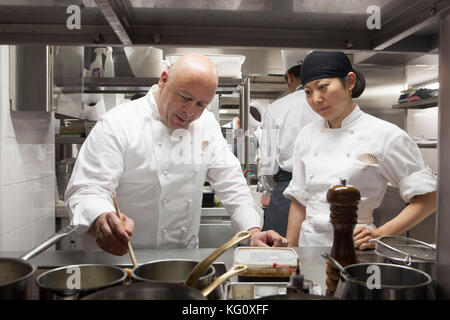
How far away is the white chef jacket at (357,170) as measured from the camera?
62.2 inches

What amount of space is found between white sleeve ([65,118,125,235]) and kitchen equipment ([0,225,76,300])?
307 millimetres

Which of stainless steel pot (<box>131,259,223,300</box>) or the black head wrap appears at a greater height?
the black head wrap

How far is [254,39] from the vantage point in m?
0.93

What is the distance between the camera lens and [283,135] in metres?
2.83

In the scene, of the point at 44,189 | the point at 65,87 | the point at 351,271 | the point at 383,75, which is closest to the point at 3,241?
the point at 44,189

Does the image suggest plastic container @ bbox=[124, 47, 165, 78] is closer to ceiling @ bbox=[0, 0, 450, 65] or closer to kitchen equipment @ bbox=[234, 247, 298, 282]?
ceiling @ bbox=[0, 0, 450, 65]

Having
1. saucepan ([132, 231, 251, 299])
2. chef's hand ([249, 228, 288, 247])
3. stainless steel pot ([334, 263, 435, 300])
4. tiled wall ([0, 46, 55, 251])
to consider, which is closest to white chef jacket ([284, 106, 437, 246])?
chef's hand ([249, 228, 288, 247])

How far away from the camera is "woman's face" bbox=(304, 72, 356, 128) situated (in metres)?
1.70

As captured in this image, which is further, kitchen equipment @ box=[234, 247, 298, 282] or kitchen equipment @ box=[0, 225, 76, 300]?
kitchen equipment @ box=[234, 247, 298, 282]

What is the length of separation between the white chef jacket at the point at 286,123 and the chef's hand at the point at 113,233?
1.88 meters

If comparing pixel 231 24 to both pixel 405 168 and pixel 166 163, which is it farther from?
pixel 405 168
